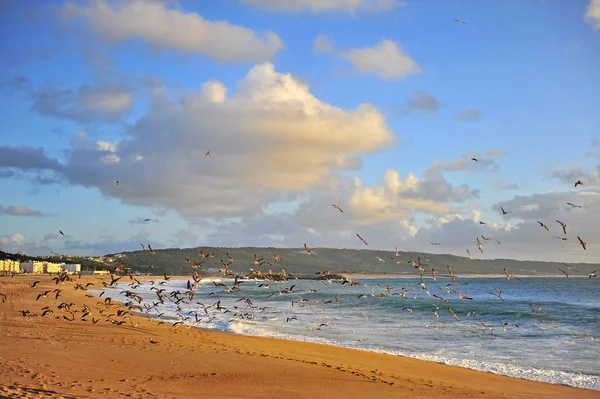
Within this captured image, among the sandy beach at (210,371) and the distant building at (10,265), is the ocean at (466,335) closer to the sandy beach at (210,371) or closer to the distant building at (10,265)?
the sandy beach at (210,371)

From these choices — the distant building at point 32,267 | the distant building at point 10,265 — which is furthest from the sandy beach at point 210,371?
the distant building at point 32,267

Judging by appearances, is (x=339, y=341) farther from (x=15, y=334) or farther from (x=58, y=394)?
(x=58, y=394)

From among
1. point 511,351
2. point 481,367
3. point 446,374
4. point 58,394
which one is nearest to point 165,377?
point 58,394

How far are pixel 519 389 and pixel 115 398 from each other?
12.5 meters

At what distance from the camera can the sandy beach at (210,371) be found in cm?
1419

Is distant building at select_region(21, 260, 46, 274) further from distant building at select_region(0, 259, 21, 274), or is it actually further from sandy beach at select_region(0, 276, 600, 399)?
sandy beach at select_region(0, 276, 600, 399)

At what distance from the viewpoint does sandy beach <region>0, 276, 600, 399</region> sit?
46.5 feet

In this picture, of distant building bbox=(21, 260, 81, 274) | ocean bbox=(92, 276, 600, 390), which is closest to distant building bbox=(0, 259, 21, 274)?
distant building bbox=(21, 260, 81, 274)

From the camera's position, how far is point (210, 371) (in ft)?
56.0

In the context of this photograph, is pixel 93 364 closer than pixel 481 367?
Yes

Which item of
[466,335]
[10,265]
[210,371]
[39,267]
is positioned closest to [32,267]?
[39,267]

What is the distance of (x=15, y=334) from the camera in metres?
22.3

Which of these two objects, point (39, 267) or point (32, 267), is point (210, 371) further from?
point (32, 267)

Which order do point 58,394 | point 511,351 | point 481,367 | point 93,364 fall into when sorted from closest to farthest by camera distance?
point 58,394 < point 93,364 < point 481,367 < point 511,351
